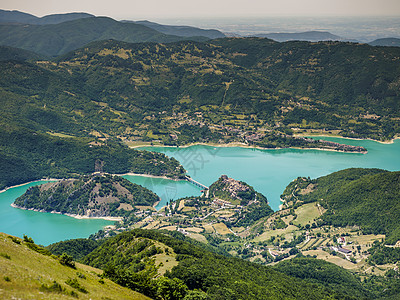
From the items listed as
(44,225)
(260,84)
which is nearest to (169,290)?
(44,225)

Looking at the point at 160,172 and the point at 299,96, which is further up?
the point at 299,96

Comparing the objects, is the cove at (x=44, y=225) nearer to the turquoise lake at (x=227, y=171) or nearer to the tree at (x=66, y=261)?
the turquoise lake at (x=227, y=171)

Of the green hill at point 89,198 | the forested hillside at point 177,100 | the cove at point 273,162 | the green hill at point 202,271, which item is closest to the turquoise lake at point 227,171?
the cove at point 273,162

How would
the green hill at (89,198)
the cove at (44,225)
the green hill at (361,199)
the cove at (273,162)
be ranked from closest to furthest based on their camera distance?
the green hill at (361,199) → the cove at (44,225) → the green hill at (89,198) → the cove at (273,162)

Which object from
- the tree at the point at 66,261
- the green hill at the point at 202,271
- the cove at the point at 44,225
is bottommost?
the cove at the point at 44,225

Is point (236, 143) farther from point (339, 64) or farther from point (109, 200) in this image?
point (339, 64)

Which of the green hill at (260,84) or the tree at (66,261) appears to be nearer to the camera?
the tree at (66,261)

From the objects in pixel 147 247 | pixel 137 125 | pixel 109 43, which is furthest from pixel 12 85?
pixel 147 247

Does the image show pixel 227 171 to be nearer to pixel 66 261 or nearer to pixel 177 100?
pixel 177 100
